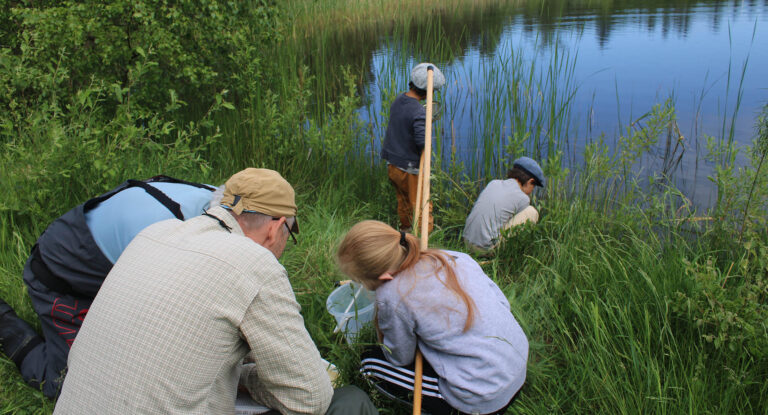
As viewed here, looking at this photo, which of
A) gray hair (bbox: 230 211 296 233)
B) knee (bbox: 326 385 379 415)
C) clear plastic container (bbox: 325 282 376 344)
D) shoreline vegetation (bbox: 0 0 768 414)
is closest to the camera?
knee (bbox: 326 385 379 415)

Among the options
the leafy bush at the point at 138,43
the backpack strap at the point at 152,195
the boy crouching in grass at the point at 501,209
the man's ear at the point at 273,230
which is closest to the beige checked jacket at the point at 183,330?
the man's ear at the point at 273,230

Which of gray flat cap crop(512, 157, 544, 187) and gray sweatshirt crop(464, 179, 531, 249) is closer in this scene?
gray sweatshirt crop(464, 179, 531, 249)

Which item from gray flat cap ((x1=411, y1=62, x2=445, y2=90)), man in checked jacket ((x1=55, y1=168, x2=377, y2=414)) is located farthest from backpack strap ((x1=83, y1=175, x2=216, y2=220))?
gray flat cap ((x1=411, y1=62, x2=445, y2=90))

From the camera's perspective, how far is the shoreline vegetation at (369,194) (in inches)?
83.4

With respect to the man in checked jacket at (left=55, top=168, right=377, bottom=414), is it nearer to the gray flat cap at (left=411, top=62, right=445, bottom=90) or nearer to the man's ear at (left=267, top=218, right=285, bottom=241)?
the man's ear at (left=267, top=218, right=285, bottom=241)

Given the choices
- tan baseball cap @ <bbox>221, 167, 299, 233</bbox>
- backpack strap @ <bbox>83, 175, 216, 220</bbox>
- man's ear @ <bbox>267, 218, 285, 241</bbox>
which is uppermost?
tan baseball cap @ <bbox>221, 167, 299, 233</bbox>

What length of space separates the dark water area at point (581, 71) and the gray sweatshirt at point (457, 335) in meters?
2.51

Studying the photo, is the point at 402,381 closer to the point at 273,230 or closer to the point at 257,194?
the point at 273,230

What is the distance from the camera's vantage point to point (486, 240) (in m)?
3.59

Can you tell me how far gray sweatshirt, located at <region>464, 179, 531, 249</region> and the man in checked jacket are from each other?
90.8 inches

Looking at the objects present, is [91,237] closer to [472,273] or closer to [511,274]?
[472,273]

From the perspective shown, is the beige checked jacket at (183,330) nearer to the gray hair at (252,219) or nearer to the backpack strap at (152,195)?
the gray hair at (252,219)

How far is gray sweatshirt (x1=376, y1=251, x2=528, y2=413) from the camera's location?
180cm

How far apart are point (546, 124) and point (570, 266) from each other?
7.64 feet
